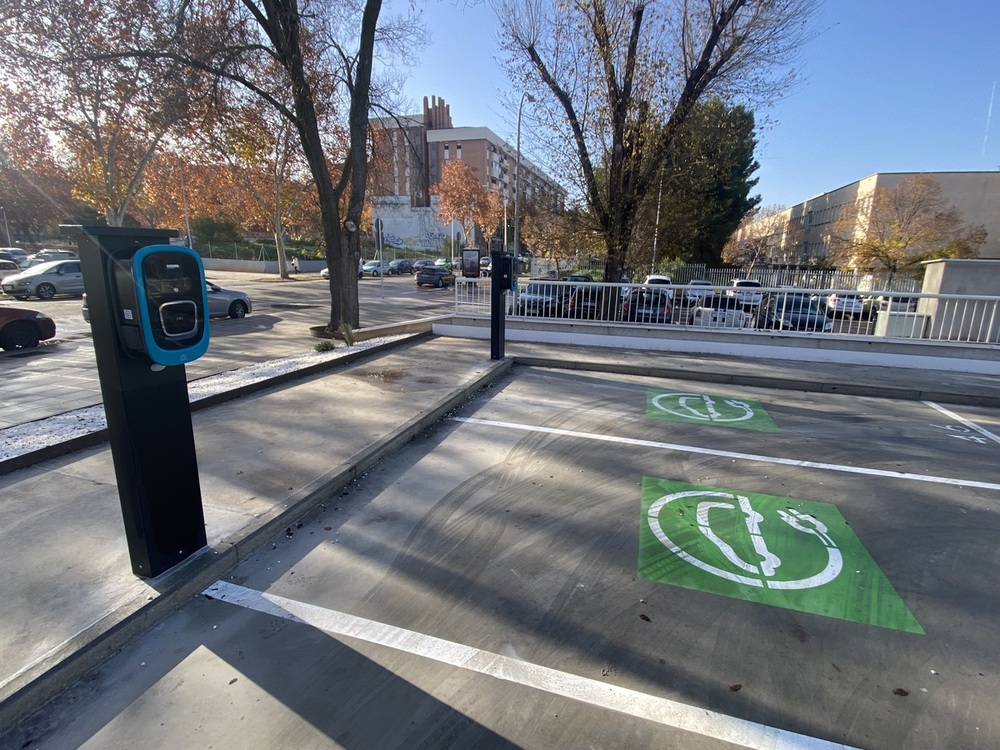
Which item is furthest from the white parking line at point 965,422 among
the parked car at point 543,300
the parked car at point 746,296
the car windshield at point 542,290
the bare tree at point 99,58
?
the bare tree at point 99,58

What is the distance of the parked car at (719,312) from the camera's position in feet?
34.3

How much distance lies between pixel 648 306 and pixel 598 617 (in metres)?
9.29

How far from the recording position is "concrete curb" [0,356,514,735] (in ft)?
7.07

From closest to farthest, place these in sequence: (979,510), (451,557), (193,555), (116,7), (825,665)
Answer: (825,665)
(193,555)
(451,557)
(979,510)
(116,7)

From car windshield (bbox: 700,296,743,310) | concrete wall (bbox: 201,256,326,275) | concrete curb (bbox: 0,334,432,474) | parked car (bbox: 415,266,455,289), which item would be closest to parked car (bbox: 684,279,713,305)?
car windshield (bbox: 700,296,743,310)

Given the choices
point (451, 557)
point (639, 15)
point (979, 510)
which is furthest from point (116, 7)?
point (979, 510)

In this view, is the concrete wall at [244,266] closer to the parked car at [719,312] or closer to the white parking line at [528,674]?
the parked car at [719,312]

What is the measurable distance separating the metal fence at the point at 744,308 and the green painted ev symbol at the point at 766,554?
6.38m

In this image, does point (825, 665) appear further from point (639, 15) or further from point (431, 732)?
point (639, 15)

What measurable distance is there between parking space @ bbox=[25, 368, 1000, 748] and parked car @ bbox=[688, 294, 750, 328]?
581 centimetres

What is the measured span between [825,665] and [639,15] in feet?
44.8

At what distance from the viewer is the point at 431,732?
82.0 inches

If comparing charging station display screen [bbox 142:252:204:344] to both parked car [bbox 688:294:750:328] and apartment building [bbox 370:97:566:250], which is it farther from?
apartment building [bbox 370:97:566:250]

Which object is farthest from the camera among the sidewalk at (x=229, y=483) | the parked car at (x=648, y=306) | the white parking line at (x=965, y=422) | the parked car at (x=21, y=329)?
the parked car at (x=648, y=306)
